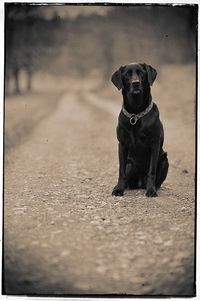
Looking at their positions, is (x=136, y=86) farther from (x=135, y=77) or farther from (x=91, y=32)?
(x=91, y=32)

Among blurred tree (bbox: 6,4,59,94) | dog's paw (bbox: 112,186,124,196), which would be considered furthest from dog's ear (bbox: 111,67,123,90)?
dog's paw (bbox: 112,186,124,196)

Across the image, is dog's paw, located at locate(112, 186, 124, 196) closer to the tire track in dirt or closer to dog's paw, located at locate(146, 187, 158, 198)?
the tire track in dirt

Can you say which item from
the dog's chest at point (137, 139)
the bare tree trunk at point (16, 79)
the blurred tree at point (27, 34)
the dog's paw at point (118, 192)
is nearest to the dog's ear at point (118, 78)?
the dog's chest at point (137, 139)

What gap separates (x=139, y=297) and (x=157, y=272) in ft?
0.92

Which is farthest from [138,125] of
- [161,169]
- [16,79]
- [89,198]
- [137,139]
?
[16,79]

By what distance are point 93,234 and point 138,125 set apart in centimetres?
121

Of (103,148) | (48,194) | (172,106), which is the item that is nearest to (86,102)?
(172,106)

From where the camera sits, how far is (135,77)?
14.1 feet

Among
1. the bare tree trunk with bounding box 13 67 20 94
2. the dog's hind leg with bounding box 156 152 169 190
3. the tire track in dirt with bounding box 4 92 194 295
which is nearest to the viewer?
the tire track in dirt with bounding box 4 92 194 295

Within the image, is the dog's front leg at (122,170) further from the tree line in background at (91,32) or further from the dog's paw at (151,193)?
the tree line in background at (91,32)

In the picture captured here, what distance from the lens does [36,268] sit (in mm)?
3412

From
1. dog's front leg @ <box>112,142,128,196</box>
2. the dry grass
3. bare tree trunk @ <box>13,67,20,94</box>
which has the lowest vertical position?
dog's front leg @ <box>112,142,128,196</box>

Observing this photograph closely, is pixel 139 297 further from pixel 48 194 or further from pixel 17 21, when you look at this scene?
pixel 17 21

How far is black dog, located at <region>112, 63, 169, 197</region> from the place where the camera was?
4.33 meters
